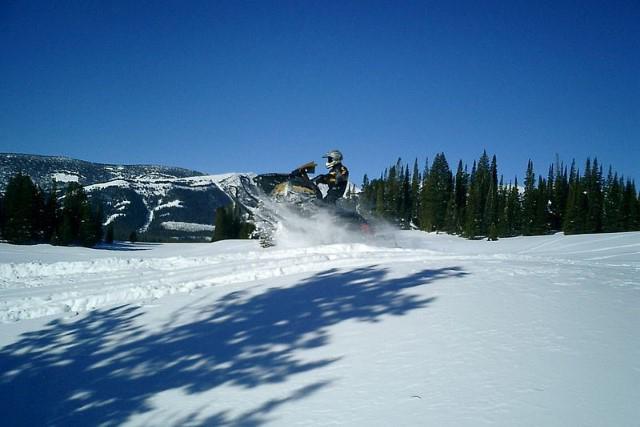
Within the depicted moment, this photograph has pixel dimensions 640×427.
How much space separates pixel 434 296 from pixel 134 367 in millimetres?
3587

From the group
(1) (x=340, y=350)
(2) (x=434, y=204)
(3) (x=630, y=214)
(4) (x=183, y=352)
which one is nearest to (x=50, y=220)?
(4) (x=183, y=352)

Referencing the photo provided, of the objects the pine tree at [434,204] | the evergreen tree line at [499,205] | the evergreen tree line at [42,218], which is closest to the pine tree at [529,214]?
the evergreen tree line at [499,205]

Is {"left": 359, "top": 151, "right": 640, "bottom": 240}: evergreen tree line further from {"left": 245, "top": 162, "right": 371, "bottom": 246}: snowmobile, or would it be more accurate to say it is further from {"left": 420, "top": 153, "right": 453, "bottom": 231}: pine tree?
{"left": 245, "top": 162, "right": 371, "bottom": 246}: snowmobile

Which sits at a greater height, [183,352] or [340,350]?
[340,350]

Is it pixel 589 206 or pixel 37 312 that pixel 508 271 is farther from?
pixel 589 206

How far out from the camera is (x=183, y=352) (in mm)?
4656

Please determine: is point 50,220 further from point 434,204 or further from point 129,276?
point 434,204

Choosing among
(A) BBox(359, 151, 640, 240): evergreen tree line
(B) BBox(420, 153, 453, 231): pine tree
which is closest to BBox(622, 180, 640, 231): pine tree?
(A) BBox(359, 151, 640, 240): evergreen tree line

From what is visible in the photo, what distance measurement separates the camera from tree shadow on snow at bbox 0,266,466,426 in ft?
12.3

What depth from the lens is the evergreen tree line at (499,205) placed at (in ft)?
172

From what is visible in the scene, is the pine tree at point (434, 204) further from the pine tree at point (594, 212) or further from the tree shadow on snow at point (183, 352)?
the tree shadow on snow at point (183, 352)

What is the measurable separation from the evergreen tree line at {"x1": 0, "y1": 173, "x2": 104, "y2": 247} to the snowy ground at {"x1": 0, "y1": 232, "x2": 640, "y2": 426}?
29644mm

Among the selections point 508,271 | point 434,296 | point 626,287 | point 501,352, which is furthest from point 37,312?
point 626,287

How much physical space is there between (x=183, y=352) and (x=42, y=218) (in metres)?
35.5
